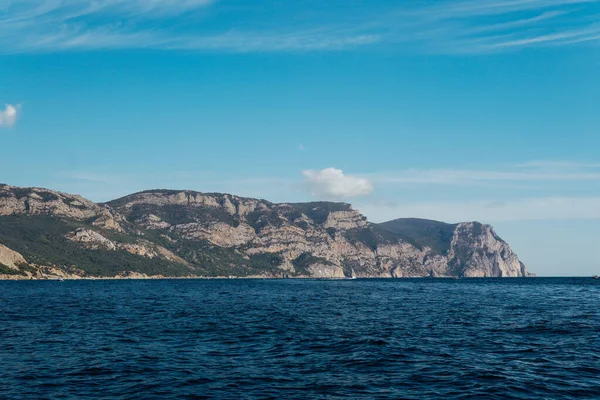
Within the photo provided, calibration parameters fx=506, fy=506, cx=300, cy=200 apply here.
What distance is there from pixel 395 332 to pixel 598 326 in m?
29.2

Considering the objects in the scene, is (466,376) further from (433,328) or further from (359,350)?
(433,328)

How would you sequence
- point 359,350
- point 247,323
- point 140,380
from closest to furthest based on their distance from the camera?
point 140,380
point 359,350
point 247,323

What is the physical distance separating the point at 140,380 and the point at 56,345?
63.1ft

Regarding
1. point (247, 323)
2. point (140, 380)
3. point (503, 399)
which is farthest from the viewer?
point (247, 323)

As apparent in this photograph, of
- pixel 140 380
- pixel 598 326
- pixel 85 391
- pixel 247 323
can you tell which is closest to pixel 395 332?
pixel 247 323

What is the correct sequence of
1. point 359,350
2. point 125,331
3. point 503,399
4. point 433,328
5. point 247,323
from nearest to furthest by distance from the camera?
point 503,399 → point 359,350 → point 125,331 → point 433,328 → point 247,323

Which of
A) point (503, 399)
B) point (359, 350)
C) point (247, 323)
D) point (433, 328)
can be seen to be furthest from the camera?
point (247, 323)

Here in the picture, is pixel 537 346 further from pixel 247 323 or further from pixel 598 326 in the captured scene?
pixel 247 323

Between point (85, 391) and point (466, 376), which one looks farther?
point (466, 376)

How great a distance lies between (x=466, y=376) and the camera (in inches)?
1495

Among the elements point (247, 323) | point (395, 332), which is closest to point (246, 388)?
point (395, 332)

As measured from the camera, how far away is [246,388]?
3403cm

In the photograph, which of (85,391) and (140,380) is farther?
(140,380)

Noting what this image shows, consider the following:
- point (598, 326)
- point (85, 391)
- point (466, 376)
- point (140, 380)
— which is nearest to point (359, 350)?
point (466, 376)
